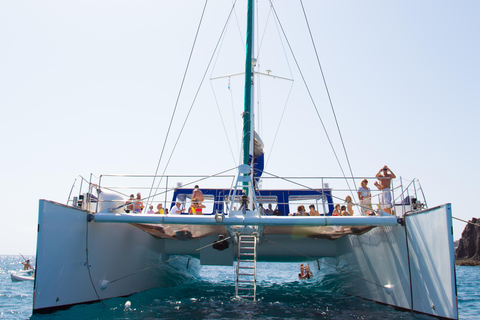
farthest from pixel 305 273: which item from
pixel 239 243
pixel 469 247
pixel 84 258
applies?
pixel 469 247

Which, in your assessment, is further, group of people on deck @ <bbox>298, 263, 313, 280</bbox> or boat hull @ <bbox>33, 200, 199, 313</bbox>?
group of people on deck @ <bbox>298, 263, 313, 280</bbox>

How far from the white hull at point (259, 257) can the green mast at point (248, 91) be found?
2.32 metres

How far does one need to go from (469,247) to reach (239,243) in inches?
Answer: 2147

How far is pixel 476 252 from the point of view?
5031cm

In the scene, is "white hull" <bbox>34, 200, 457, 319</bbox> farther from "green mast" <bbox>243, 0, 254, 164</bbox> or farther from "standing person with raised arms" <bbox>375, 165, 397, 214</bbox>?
"green mast" <bbox>243, 0, 254, 164</bbox>

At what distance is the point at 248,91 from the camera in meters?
9.01

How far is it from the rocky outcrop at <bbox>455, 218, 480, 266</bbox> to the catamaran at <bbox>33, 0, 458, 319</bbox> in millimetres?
49267

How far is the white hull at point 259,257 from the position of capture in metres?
5.89

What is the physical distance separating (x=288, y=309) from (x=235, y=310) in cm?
106

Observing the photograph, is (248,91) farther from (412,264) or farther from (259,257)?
(412,264)

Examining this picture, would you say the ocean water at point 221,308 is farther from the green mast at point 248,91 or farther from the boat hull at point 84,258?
the green mast at point 248,91

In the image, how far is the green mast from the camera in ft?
27.6

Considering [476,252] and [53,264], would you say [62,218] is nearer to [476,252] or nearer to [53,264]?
[53,264]

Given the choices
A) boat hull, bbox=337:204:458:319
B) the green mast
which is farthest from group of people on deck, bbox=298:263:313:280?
the green mast
